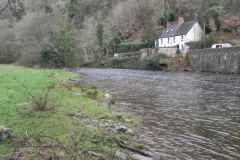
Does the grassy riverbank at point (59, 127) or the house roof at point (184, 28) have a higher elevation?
the house roof at point (184, 28)

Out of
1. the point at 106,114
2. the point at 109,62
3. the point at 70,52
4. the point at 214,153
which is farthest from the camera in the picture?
the point at 109,62

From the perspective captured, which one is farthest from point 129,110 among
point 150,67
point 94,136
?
point 150,67

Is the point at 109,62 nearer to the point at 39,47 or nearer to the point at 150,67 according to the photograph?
the point at 150,67

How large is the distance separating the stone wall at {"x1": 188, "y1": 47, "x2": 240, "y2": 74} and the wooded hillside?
25.0ft

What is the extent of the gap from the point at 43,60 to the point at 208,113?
35.1 meters

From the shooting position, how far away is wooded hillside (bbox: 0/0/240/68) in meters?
43.5

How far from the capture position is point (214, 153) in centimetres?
843

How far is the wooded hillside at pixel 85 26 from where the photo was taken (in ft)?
143

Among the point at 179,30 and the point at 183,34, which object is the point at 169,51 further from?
the point at 179,30

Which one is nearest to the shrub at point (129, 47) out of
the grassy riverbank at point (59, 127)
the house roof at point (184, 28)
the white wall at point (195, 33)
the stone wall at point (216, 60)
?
the house roof at point (184, 28)

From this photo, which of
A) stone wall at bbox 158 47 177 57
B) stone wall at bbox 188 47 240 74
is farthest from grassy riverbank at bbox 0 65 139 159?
stone wall at bbox 158 47 177 57

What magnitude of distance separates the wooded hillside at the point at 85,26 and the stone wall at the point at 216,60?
7.61m

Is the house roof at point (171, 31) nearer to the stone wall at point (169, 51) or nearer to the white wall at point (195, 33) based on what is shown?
the white wall at point (195, 33)

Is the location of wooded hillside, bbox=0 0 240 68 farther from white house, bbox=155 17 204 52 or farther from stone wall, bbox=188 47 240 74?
stone wall, bbox=188 47 240 74
